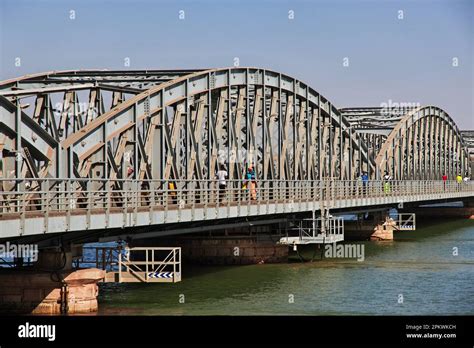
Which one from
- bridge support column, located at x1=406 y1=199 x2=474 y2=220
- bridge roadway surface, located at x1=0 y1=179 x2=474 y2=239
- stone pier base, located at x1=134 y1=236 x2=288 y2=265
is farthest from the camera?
bridge support column, located at x1=406 y1=199 x2=474 y2=220

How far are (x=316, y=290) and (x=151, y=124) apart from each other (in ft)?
33.1

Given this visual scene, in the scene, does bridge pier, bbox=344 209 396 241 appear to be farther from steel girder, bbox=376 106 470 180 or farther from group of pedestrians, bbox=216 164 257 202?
group of pedestrians, bbox=216 164 257 202

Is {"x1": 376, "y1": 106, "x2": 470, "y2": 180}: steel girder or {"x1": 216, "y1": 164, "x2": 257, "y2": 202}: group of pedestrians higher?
{"x1": 376, "y1": 106, "x2": 470, "y2": 180}: steel girder

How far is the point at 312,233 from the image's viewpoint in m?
55.5

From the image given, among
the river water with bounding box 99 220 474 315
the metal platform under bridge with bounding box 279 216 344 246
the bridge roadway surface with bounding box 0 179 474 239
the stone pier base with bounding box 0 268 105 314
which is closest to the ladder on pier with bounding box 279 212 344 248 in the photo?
the metal platform under bridge with bounding box 279 216 344 246

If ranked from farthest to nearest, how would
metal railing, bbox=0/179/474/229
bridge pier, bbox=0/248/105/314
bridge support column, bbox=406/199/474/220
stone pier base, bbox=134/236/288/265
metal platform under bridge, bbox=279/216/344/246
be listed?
bridge support column, bbox=406/199/474/220 < stone pier base, bbox=134/236/288/265 < metal platform under bridge, bbox=279/216/344/246 < bridge pier, bbox=0/248/105/314 < metal railing, bbox=0/179/474/229

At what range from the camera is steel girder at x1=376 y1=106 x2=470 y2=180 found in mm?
91812

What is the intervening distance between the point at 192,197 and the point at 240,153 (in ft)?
49.3

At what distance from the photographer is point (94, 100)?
50969mm

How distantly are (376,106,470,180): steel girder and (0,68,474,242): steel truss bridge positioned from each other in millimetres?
8020

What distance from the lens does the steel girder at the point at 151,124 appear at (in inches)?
1430

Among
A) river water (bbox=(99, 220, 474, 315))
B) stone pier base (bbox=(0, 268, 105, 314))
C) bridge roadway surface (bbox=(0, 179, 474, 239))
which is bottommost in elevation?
river water (bbox=(99, 220, 474, 315))

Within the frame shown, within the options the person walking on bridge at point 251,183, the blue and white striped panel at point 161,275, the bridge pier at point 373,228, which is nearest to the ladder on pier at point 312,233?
the person walking on bridge at point 251,183
